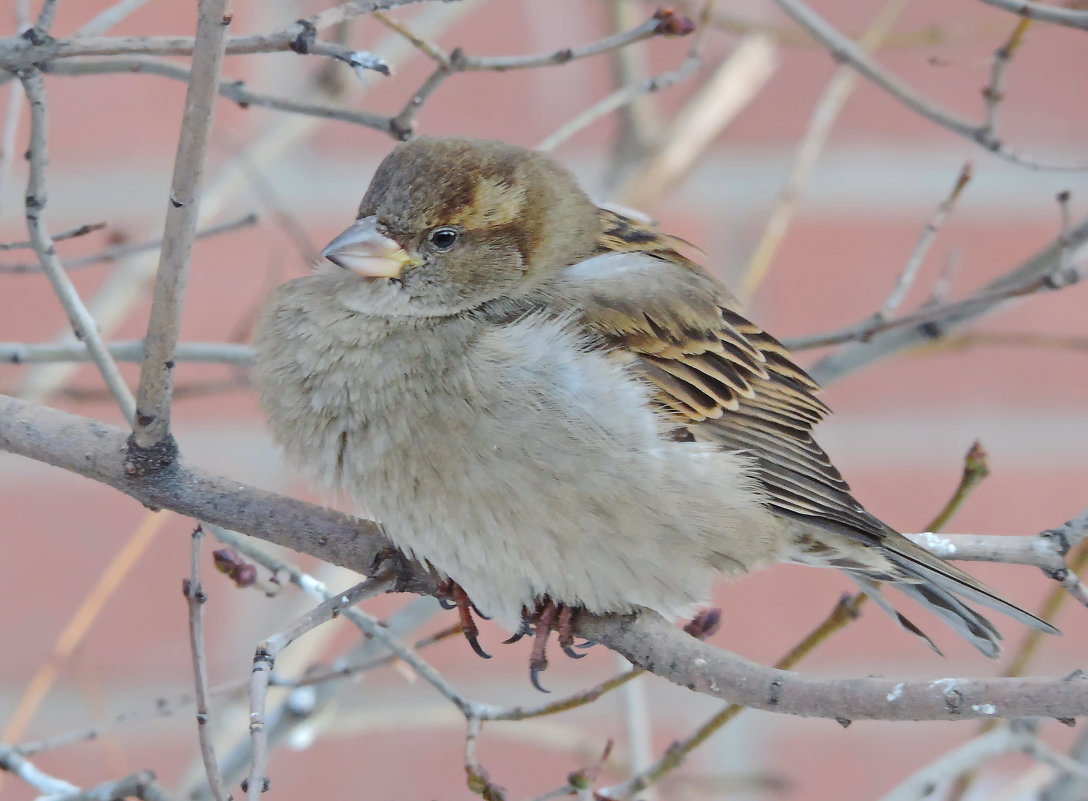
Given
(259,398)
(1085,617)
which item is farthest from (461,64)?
(1085,617)

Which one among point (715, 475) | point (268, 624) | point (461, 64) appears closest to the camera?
point (461, 64)

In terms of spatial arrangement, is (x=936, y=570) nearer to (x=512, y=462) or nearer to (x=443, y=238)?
(x=512, y=462)

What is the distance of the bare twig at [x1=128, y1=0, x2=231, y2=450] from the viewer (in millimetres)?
638

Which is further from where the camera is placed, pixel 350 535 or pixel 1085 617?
pixel 1085 617

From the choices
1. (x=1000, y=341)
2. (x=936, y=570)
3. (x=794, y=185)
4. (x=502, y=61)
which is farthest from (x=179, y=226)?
(x=1000, y=341)

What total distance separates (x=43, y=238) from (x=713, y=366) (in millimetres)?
553

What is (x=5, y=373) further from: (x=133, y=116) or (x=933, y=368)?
(x=933, y=368)

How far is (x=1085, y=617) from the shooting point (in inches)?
65.4

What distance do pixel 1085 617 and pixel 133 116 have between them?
1336 millimetres

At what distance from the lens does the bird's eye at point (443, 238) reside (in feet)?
3.70

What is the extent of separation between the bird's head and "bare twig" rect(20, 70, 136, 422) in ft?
0.77

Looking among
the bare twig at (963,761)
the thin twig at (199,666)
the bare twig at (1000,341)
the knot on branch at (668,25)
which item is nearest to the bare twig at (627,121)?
the bare twig at (1000,341)

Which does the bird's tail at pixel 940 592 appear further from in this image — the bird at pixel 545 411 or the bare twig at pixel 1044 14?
the bare twig at pixel 1044 14

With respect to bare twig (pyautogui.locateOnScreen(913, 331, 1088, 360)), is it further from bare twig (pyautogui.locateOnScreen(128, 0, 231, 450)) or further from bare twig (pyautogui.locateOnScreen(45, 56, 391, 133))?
bare twig (pyautogui.locateOnScreen(128, 0, 231, 450))
